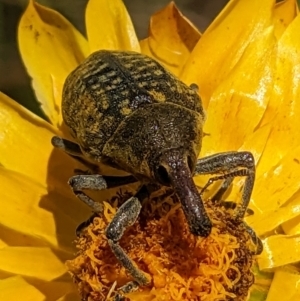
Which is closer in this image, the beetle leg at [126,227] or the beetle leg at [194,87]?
the beetle leg at [126,227]

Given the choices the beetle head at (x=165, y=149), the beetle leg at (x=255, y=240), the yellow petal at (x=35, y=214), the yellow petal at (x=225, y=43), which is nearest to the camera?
the beetle head at (x=165, y=149)

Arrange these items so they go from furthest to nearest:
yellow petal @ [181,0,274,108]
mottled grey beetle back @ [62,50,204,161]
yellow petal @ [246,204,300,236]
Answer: yellow petal @ [181,0,274,108], yellow petal @ [246,204,300,236], mottled grey beetle back @ [62,50,204,161]

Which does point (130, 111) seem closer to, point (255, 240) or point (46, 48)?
point (255, 240)

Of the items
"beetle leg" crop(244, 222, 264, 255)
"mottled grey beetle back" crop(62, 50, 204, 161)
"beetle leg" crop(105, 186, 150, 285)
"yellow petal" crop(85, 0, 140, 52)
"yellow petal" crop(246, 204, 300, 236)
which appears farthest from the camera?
"yellow petal" crop(85, 0, 140, 52)

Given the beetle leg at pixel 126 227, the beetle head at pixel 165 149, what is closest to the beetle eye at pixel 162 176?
the beetle head at pixel 165 149

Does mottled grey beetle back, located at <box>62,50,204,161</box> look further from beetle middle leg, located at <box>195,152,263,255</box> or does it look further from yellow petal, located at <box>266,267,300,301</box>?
yellow petal, located at <box>266,267,300,301</box>

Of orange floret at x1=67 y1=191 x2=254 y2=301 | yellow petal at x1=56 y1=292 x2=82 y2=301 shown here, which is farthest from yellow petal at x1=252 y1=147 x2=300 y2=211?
yellow petal at x1=56 y1=292 x2=82 y2=301

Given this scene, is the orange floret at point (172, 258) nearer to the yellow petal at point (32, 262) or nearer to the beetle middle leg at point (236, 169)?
the beetle middle leg at point (236, 169)

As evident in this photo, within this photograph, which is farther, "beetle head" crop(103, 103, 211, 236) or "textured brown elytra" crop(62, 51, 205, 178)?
"textured brown elytra" crop(62, 51, 205, 178)

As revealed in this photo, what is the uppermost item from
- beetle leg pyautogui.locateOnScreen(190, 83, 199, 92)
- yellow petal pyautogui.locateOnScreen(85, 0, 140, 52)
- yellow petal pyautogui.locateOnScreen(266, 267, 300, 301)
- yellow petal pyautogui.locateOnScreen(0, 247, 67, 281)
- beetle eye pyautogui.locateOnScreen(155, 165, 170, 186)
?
yellow petal pyautogui.locateOnScreen(85, 0, 140, 52)
